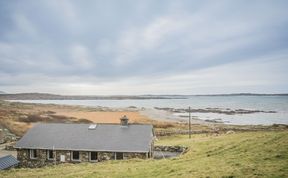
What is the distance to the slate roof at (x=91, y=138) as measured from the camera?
128 ft

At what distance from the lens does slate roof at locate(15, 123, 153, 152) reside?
39094mm

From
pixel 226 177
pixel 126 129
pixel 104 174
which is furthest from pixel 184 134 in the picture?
pixel 226 177

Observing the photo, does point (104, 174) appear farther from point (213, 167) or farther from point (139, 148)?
point (139, 148)

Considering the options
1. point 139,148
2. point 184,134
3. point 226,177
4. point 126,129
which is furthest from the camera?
point 184,134

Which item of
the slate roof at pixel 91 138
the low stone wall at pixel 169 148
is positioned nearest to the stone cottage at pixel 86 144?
the slate roof at pixel 91 138

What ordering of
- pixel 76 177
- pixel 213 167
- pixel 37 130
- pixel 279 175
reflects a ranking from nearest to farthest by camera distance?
pixel 279 175, pixel 213 167, pixel 76 177, pixel 37 130

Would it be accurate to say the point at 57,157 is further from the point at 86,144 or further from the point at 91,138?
the point at 91,138

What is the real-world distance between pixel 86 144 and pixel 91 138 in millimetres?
1268

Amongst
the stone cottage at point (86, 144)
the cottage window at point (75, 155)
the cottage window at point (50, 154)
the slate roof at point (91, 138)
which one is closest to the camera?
the stone cottage at point (86, 144)

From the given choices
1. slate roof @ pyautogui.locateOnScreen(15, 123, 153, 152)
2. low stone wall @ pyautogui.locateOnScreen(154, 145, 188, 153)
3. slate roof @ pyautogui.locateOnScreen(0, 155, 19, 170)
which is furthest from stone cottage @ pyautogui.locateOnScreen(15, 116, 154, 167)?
low stone wall @ pyautogui.locateOnScreen(154, 145, 188, 153)

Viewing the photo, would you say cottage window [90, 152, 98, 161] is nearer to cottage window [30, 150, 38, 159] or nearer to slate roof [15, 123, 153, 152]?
slate roof [15, 123, 153, 152]

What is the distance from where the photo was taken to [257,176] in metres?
17.5

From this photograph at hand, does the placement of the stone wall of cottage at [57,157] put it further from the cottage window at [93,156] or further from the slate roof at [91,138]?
the slate roof at [91,138]

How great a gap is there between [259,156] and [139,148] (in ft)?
58.5
